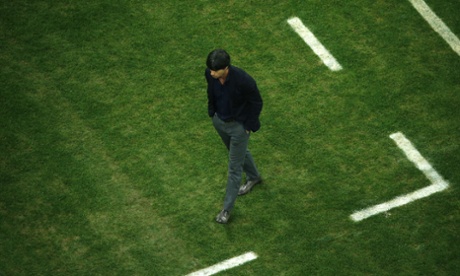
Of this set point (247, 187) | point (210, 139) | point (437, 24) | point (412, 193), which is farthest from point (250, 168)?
point (437, 24)

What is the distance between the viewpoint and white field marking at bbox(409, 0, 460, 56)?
1005cm

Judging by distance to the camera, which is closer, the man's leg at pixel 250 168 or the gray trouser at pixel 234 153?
the gray trouser at pixel 234 153

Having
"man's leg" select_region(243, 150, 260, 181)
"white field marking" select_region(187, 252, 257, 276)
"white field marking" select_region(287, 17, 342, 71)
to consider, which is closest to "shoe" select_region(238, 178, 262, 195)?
"man's leg" select_region(243, 150, 260, 181)

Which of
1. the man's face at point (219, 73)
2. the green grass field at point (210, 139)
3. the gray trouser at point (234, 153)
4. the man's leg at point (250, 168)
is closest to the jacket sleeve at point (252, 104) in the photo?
the gray trouser at point (234, 153)

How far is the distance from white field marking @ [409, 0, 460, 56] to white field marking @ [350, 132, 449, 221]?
213 centimetres

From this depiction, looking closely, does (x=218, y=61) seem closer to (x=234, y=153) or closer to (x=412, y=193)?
(x=234, y=153)

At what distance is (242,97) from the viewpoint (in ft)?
23.8

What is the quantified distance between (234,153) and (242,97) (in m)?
0.73

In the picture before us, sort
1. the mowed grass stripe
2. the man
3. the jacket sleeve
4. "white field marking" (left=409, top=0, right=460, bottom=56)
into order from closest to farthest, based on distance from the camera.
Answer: the man, the jacket sleeve, the mowed grass stripe, "white field marking" (left=409, top=0, right=460, bottom=56)

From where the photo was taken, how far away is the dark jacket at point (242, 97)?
711 centimetres

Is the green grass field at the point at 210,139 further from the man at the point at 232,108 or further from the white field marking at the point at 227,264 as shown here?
the man at the point at 232,108

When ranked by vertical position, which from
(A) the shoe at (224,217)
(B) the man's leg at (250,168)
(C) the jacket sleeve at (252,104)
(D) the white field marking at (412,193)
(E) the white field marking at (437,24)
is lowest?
(D) the white field marking at (412,193)

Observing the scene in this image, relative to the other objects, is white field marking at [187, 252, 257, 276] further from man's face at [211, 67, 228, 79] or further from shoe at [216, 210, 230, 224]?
man's face at [211, 67, 228, 79]

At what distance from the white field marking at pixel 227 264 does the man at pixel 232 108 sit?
21.7 inches
